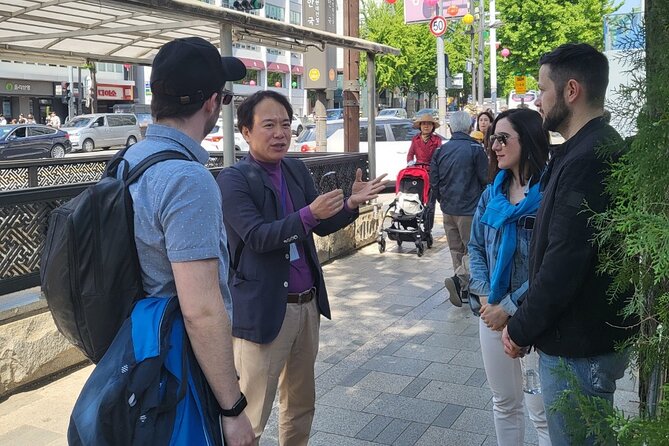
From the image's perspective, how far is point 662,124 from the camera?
4.88 ft

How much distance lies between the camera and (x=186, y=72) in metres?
1.98

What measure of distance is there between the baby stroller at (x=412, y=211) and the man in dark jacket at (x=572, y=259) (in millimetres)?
6605

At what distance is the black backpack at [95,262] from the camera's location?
182 centimetres

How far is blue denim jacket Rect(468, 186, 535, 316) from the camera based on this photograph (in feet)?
9.70

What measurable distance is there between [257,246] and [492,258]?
1.15 meters

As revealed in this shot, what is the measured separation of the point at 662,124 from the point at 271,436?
3.09 m

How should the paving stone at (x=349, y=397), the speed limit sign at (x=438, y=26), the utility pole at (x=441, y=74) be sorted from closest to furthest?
the paving stone at (x=349, y=397) → the speed limit sign at (x=438, y=26) → the utility pole at (x=441, y=74)

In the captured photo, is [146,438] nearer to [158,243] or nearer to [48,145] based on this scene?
[158,243]

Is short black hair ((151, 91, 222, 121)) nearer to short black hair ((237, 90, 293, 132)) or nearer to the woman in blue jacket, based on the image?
short black hair ((237, 90, 293, 132))

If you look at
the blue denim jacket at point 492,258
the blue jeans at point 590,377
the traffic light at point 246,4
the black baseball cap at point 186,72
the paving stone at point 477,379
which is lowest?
the paving stone at point 477,379

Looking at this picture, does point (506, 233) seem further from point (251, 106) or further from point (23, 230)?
point (23, 230)

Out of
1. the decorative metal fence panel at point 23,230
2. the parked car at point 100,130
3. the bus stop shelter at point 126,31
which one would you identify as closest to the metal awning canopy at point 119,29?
the bus stop shelter at point 126,31

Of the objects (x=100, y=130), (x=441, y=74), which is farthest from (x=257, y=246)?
(x=100, y=130)

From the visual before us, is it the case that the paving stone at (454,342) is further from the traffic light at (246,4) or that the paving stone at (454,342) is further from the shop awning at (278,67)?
the shop awning at (278,67)
